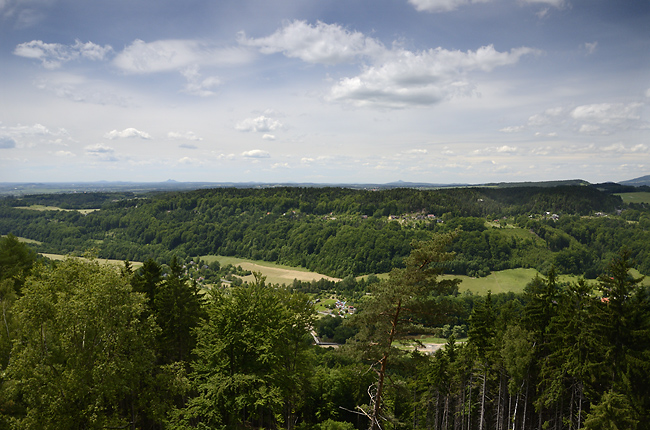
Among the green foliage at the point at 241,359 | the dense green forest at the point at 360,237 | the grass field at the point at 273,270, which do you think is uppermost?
the green foliage at the point at 241,359

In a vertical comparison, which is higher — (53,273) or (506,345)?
(53,273)

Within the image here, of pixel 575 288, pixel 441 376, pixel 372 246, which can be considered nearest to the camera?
pixel 575 288

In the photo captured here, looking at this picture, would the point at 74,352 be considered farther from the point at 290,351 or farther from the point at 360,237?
the point at 360,237

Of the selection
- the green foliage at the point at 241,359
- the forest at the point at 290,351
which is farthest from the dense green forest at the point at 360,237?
the green foliage at the point at 241,359

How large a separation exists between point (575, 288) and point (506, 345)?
16.3 feet

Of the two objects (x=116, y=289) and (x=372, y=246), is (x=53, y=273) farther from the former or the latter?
(x=372, y=246)

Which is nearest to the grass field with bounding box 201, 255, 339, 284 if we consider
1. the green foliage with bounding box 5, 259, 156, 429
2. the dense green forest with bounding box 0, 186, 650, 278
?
the dense green forest with bounding box 0, 186, 650, 278

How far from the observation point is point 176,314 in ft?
76.7

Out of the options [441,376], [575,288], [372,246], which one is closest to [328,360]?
[441,376]

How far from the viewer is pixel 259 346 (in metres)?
18.8

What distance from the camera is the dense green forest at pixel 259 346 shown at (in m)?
14.5

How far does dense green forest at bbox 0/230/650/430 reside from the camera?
14531 millimetres

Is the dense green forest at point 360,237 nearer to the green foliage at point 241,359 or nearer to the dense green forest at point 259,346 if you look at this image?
the dense green forest at point 259,346

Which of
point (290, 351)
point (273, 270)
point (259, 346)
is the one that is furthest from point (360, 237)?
point (259, 346)
